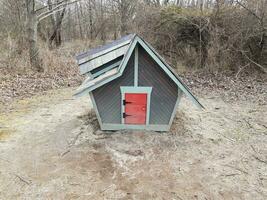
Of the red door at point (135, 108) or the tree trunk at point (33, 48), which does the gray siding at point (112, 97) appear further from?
the tree trunk at point (33, 48)

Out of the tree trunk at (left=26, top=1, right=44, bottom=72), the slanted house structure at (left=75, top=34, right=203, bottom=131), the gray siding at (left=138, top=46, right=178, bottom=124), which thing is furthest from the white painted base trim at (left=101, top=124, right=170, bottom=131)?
the tree trunk at (left=26, top=1, right=44, bottom=72)

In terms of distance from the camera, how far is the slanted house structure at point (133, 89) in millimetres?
4621

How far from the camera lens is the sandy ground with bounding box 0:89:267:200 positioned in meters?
3.60

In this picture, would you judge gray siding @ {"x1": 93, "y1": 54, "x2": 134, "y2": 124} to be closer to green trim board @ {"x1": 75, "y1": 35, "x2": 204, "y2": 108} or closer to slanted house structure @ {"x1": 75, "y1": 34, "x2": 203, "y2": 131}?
slanted house structure @ {"x1": 75, "y1": 34, "x2": 203, "y2": 131}

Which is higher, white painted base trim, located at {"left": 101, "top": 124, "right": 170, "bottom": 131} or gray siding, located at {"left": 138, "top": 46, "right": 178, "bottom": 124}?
gray siding, located at {"left": 138, "top": 46, "right": 178, "bottom": 124}

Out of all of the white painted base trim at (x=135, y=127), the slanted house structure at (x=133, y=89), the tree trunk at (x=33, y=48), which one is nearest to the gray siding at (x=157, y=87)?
the slanted house structure at (x=133, y=89)

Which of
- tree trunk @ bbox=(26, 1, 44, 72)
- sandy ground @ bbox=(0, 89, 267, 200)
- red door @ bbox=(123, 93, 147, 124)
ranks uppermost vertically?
tree trunk @ bbox=(26, 1, 44, 72)

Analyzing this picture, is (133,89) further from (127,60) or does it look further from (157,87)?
(127,60)

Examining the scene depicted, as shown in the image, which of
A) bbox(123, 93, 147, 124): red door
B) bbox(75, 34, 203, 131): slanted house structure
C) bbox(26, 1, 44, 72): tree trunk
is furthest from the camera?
bbox(26, 1, 44, 72): tree trunk

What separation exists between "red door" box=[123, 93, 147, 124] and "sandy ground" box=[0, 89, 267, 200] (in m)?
0.24

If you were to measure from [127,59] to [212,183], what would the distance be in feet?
7.27

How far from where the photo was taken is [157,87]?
16.0 feet

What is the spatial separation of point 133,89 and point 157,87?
1.39ft

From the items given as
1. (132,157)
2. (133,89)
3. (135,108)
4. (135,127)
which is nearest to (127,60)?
(133,89)
